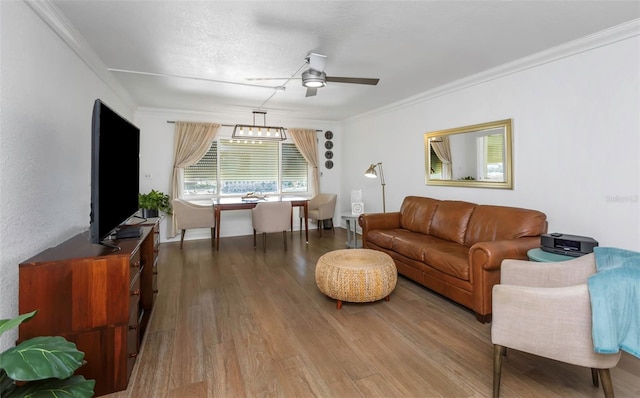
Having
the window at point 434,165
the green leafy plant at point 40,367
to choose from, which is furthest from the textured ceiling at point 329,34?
the green leafy plant at point 40,367

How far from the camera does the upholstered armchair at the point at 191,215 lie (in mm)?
4855

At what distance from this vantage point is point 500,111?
11.4 feet

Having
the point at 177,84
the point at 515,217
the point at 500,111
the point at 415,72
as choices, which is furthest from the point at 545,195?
the point at 177,84

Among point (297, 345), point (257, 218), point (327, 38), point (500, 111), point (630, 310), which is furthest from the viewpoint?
point (257, 218)

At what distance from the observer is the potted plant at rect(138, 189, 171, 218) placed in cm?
467

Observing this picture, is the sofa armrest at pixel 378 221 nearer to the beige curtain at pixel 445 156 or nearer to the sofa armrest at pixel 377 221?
the sofa armrest at pixel 377 221

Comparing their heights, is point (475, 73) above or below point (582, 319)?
above

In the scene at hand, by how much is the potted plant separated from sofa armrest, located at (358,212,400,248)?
3278 mm

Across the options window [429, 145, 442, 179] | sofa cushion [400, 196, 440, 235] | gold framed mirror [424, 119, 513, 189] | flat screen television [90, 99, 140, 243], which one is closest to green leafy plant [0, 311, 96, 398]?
flat screen television [90, 99, 140, 243]

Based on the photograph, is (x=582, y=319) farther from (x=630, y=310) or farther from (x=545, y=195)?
(x=545, y=195)

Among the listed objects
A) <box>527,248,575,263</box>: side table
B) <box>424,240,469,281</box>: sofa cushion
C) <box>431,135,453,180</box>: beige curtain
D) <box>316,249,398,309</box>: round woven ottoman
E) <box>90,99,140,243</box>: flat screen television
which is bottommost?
<box>316,249,398,309</box>: round woven ottoman

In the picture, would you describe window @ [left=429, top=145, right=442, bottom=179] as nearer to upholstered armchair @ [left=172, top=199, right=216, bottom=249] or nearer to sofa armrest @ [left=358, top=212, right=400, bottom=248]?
sofa armrest @ [left=358, top=212, right=400, bottom=248]

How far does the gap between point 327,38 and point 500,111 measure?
224 centimetres

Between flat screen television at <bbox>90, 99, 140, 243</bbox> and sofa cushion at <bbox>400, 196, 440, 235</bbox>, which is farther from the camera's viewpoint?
sofa cushion at <bbox>400, 196, 440, 235</bbox>
